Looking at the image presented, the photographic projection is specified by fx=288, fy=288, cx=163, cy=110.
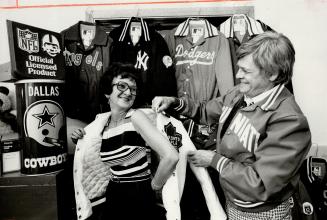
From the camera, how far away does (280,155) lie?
1.27 m

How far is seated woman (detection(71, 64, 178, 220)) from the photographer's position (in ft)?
5.26

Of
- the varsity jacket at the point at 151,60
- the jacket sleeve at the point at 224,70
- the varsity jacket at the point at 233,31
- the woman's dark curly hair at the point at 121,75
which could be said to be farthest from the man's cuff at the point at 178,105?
the varsity jacket at the point at 233,31

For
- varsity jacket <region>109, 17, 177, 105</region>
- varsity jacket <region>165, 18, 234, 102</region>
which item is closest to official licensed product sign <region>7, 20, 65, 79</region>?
varsity jacket <region>109, 17, 177, 105</region>

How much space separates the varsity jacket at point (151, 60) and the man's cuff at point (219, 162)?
0.95m

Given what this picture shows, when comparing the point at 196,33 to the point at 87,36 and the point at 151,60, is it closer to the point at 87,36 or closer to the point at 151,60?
the point at 151,60

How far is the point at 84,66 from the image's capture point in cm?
248

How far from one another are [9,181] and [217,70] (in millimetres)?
1744

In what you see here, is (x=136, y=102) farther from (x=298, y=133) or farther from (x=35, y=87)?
(x=298, y=133)

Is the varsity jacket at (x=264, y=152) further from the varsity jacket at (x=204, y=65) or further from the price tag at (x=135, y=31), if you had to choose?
the price tag at (x=135, y=31)

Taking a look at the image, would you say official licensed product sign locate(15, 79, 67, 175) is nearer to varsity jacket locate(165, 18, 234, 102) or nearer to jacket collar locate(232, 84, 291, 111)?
varsity jacket locate(165, 18, 234, 102)

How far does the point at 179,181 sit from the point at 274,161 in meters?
0.61

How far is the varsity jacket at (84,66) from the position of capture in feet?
8.12

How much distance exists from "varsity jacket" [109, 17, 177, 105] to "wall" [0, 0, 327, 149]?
1.84 ft

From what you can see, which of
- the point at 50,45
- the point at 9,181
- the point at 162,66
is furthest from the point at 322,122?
the point at 9,181
